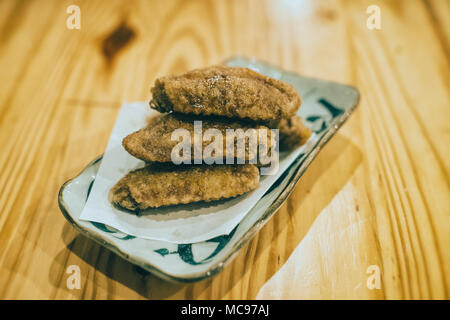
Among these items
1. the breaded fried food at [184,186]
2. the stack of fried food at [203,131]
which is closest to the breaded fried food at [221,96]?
the stack of fried food at [203,131]

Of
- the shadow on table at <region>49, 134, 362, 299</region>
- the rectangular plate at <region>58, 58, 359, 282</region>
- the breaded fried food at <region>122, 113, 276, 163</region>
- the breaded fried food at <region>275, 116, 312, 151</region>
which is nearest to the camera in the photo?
the rectangular plate at <region>58, 58, 359, 282</region>

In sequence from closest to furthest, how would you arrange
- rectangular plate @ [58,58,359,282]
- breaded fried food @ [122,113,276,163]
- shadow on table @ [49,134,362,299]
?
rectangular plate @ [58,58,359,282] → shadow on table @ [49,134,362,299] → breaded fried food @ [122,113,276,163]

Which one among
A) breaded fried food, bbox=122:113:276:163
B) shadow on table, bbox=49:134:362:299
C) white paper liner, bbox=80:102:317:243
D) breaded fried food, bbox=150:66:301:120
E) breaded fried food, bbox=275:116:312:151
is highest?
breaded fried food, bbox=150:66:301:120

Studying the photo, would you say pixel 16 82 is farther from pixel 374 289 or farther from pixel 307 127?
pixel 374 289

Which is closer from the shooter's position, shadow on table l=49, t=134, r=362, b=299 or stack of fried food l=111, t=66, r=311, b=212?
shadow on table l=49, t=134, r=362, b=299

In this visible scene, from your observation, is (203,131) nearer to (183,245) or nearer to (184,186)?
(184,186)

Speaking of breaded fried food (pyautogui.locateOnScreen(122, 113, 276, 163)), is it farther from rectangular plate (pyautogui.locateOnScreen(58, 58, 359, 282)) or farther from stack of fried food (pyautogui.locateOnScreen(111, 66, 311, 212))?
rectangular plate (pyautogui.locateOnScreen(58, 58, 359, 282))

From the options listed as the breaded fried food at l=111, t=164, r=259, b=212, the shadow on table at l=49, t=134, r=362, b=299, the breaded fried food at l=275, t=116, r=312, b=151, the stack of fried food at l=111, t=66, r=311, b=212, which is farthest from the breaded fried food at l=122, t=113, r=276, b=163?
the shadow on table at l=49, t=134, r=362, b=299
